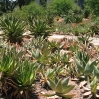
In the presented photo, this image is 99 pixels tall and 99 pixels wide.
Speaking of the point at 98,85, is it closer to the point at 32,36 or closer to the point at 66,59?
the point at 66,59

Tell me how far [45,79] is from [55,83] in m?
0.77

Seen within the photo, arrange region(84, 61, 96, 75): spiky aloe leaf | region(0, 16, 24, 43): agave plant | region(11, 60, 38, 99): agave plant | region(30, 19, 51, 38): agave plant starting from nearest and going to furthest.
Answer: region(11, 60, 38, 99): agave plant, region(84, 61, 96, 75): spiky aloe leaf, region(0, 16, 24, 43): agave plant, region(30, 19, 51, 38): agave plant

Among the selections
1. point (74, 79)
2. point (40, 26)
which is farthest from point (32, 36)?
point (74, 79)

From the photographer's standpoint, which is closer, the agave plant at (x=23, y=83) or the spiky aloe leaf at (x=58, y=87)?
the spiky aloe leaf at (x=58, y=87)

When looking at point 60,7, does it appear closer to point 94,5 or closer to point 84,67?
point 94,5

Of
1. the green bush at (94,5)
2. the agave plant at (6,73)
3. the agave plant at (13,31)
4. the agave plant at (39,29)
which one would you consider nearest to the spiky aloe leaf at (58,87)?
Answer: the agave plant at (6,73)

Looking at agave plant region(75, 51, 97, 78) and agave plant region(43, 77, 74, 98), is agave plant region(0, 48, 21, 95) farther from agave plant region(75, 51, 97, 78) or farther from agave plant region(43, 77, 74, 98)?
agave plant region(75, 51, 97, 78)

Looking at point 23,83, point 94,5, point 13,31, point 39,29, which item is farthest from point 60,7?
point 23,83

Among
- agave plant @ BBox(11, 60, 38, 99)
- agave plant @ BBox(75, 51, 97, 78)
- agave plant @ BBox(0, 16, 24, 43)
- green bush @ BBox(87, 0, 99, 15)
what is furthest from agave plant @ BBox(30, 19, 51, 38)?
green bush @ BBox(87, 0, 99, 15)

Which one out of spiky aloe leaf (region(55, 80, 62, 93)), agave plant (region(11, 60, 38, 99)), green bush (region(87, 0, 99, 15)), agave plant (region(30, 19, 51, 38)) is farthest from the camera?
green bush (region(87, 0, 99, 15))

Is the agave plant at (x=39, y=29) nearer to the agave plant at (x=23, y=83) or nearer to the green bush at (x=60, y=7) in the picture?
the agave plant at (x=23, y=83)

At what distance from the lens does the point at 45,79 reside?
18.6 ft

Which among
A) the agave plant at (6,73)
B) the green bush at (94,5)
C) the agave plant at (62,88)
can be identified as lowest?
the agave plant at (62,88)

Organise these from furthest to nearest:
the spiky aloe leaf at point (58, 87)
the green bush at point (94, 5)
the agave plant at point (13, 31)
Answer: the green bush at point (94, 5) → the agave plant at point (13, 31) → the spiky aloe leaf at point (58, 87)
